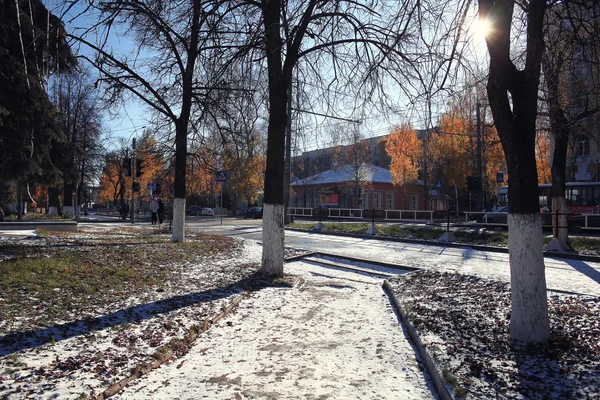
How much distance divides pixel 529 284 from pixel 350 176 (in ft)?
138

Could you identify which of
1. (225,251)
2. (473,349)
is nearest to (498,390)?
(473,349)

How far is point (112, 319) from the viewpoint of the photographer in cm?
495

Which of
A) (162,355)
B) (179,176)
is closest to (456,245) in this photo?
(179,176)

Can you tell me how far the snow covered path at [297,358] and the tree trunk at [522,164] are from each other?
1261 mm

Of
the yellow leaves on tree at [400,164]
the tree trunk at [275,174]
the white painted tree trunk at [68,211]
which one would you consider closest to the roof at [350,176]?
the yellow leaves on tree at [400,164]

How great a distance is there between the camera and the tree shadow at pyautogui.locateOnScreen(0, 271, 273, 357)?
3.95 meters

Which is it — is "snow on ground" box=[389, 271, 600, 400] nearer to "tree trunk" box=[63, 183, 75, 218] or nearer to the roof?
"tree trunk" box=[63, 183, 75, 218]

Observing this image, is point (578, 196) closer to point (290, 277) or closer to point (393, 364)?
point (290, 277)

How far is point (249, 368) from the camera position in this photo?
12.9ft

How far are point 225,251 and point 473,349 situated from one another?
8.86 m

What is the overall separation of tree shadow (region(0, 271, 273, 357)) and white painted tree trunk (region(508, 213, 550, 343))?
411 cm

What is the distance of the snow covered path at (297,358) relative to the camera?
3.44 meters

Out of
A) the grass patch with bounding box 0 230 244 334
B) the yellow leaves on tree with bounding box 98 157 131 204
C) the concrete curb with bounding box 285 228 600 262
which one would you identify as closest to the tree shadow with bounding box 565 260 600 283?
the concrete curb with bounding box 285 228 600 262

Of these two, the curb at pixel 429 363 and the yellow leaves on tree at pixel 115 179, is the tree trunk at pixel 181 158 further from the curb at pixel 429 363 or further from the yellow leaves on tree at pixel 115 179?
the yellow leaves on tree at pixel 115 179
